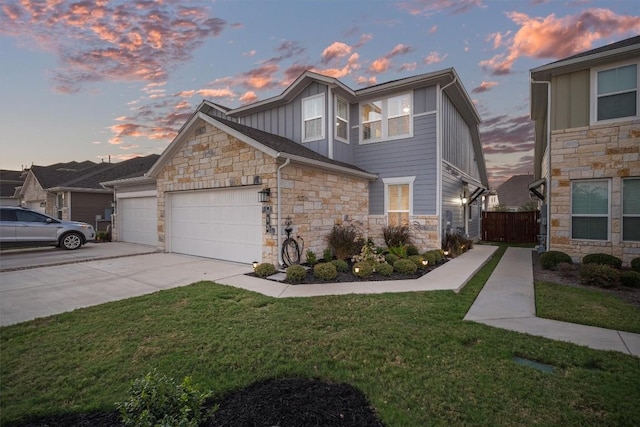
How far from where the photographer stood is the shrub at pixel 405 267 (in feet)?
24.3

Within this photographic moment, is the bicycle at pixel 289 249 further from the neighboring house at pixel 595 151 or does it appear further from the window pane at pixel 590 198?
the window pane at pixel 590 198

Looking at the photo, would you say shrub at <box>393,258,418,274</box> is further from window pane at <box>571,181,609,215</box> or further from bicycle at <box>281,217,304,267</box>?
window pane at <box>571,181,609,215</box>

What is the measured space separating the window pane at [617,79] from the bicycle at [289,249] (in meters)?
9.65

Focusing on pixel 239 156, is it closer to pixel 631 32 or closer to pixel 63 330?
pixel 63 330

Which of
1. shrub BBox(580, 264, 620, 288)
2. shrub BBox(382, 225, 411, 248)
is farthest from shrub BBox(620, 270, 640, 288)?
shrub BBox(382, 225, 411, 248)

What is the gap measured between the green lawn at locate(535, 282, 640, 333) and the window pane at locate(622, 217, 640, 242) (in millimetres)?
3564

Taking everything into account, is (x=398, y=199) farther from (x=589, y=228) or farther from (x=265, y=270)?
(x=265, y=270)

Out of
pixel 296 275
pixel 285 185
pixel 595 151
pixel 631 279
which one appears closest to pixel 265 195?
pixel 285 185

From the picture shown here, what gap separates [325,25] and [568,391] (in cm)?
1089

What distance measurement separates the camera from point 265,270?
712cm

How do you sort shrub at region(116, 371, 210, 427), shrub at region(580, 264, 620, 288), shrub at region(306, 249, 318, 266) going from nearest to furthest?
shrub at region(116, 371, 210, 427) → shrub at region(580, 264, 620, 288) → shrub at region(306, 249, 318, 266)

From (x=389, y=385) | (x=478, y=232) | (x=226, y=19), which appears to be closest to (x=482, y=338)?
(x=389, y=385)

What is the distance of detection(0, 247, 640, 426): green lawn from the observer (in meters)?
2.44

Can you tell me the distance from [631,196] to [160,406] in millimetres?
11492
